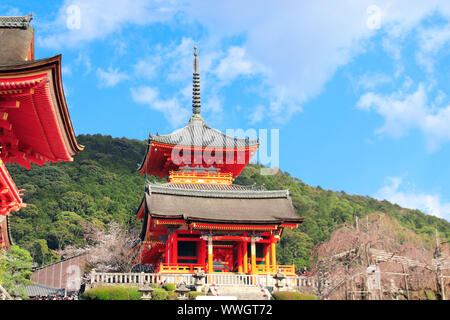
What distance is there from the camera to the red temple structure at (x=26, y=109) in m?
13.4

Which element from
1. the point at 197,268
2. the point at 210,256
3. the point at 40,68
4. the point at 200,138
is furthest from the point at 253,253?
the point at 40,68

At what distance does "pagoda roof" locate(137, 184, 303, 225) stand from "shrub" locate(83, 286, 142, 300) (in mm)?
6773

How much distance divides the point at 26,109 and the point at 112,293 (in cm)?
1197

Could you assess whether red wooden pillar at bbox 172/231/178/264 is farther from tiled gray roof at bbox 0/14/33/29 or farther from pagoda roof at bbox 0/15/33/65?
tiled gray roof at bbox 0/14/33/29

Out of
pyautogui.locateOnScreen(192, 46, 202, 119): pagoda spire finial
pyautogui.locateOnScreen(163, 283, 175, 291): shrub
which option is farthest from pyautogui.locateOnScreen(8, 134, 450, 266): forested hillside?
pyautogui.locateOnScreen(163, 283, 175, 291): shrub

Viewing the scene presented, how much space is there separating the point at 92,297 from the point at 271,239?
12521 mm

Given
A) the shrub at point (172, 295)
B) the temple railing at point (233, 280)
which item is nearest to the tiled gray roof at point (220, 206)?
the temple railing at point (233, 280)

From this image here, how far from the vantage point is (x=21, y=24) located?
1600 cm

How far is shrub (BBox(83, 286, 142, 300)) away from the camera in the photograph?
2419 centimetres

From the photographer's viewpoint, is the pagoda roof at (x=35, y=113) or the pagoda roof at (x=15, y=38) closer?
the pagoda roof at (x=35, y=113)

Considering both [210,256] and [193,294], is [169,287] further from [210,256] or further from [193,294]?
[210,256]

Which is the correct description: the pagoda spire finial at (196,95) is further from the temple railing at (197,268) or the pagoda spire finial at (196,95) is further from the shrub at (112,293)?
the shrub at (112,293)
